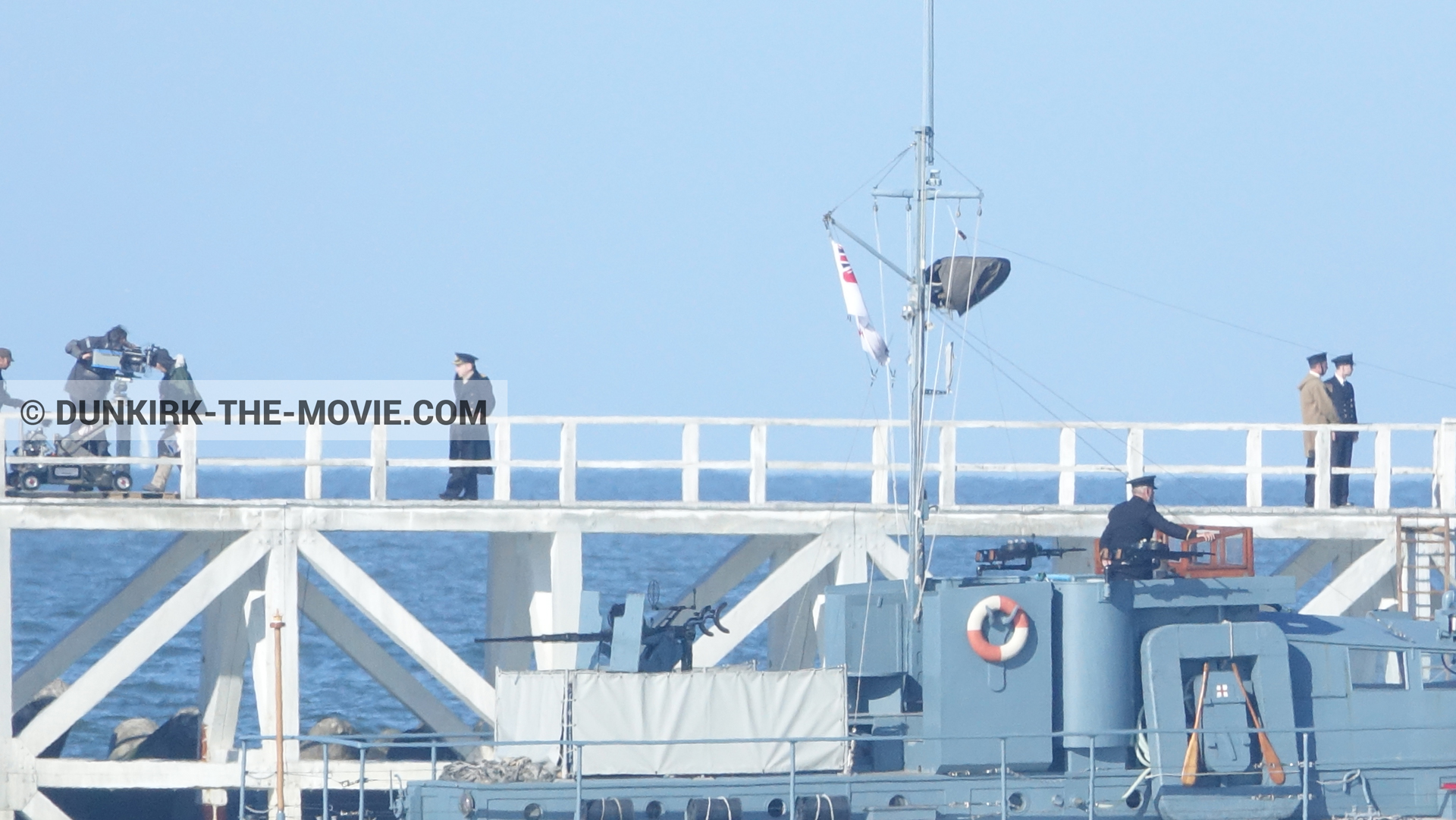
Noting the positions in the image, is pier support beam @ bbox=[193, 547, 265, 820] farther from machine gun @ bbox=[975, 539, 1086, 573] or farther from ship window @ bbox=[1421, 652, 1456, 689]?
ship window @ bbox=[1421, 652, 1456, 689]

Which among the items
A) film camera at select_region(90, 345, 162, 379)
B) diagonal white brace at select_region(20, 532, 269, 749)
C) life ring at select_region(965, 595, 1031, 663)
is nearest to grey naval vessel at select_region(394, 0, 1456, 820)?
life ring at select_region(965, 595, 1031, 663)

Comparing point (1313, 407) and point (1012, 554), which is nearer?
point (1012, 554)

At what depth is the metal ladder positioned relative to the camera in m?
20.6

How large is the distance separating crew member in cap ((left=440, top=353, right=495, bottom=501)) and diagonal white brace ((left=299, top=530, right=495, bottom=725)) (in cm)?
142

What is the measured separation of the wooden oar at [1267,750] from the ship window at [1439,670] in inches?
Result: 62.9

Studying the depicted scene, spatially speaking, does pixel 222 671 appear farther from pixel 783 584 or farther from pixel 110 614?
pixel 783 584

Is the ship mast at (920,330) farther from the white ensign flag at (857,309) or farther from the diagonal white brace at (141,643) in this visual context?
the diagonal white brace at (141,643)

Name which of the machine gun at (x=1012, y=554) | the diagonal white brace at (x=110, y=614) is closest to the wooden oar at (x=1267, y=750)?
the machine gun at (x=1012, y=554)

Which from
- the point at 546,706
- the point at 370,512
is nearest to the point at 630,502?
the point at 370,512

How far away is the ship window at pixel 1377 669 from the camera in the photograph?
16016 millimetres

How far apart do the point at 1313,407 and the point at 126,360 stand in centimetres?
1351

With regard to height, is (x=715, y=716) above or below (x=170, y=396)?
below
